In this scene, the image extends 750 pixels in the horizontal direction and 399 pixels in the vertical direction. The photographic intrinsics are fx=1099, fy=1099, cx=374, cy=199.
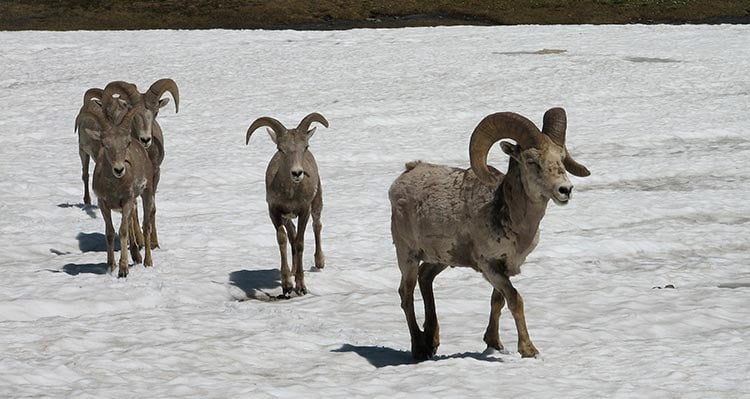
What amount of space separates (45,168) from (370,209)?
9.25m

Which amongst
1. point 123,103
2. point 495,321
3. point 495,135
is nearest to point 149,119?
point 123,103

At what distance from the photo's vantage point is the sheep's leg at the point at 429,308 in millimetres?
12469

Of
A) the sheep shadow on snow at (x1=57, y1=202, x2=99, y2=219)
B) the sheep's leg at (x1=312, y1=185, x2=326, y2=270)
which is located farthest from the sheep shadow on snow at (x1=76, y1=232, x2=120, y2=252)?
the sheep's leg at (x1=312, y1=185, x2=326, y2=270)

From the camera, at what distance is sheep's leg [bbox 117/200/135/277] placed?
656 inches

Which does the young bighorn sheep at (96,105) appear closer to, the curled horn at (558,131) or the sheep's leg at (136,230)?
the sheep's leg at (136,230)

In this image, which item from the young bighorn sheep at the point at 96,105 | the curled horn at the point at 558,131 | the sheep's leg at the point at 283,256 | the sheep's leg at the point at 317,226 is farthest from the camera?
the young bighorn sheep at the point at 96,105

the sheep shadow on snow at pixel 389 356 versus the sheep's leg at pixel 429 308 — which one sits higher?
the sheep's leg at pixel 429 308

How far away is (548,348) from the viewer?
1312 cm

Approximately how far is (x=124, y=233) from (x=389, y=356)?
237 inches

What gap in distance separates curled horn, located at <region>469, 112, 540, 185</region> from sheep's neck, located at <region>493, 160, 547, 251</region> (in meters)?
0.23

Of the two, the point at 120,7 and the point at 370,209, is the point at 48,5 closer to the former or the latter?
the point at 120,7

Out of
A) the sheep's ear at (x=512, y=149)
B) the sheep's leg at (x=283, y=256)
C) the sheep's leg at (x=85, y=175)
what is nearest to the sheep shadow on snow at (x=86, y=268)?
the sheep's leg at (x=283, y=256)

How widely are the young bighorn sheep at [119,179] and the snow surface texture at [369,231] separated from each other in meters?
0.46

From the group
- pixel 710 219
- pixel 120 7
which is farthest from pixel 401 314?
pixel 120 7
